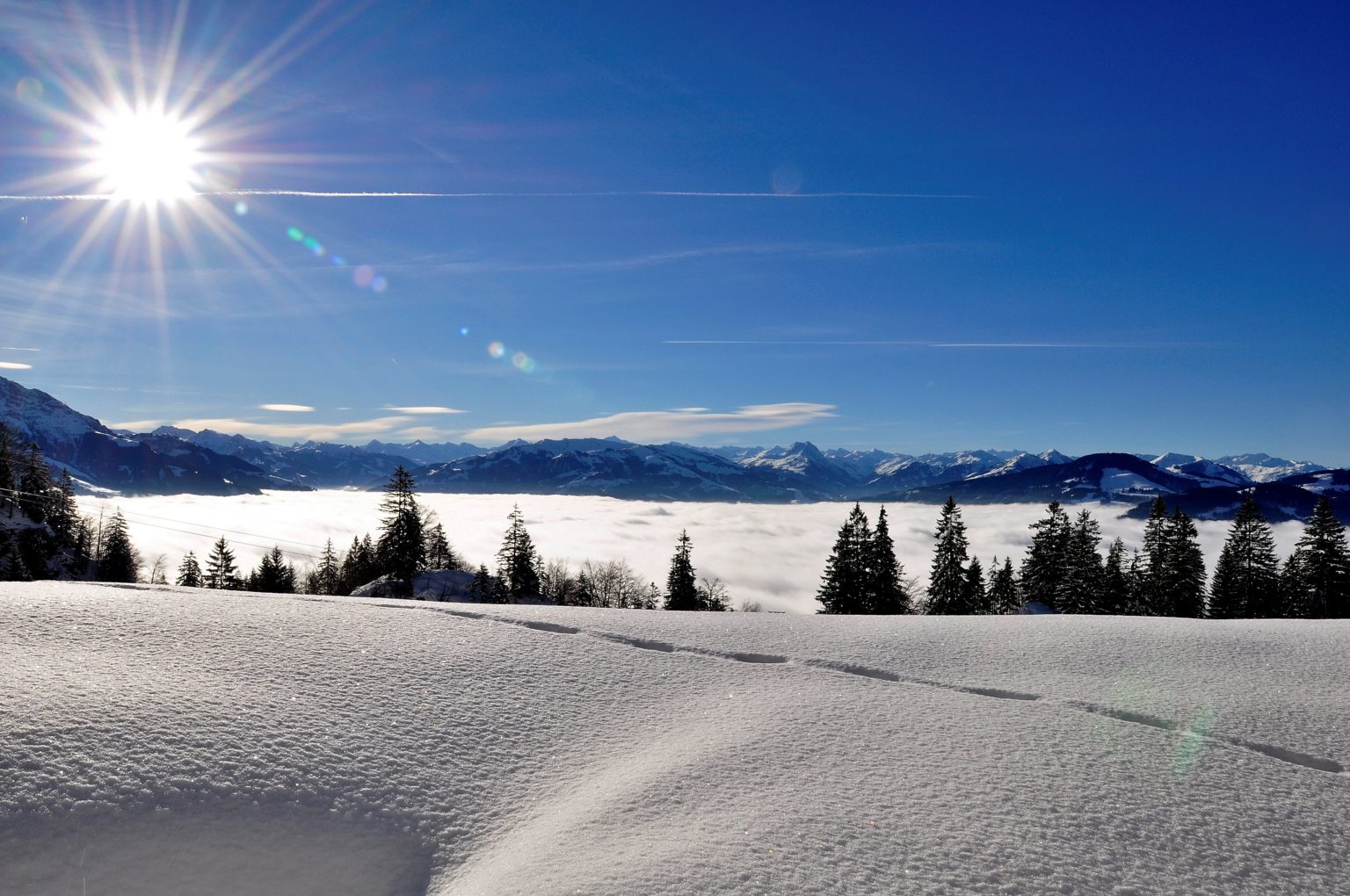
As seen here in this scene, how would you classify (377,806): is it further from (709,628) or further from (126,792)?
(709,628)

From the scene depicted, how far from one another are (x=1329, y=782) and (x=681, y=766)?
5.72m

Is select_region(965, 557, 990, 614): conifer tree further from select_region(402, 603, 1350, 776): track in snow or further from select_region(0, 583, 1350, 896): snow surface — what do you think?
select_region(402, 603, 1350, 776): track in snow

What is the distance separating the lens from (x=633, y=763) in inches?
238

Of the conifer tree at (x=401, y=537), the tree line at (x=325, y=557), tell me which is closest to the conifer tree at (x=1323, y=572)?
the tree line at (x=325, y=557)

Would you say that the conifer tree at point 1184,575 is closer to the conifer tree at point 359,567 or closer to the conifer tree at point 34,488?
the conifer tree at point 359,567

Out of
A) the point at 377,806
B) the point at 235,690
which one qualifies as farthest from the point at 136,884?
the point at 235,690

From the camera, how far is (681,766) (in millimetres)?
5910

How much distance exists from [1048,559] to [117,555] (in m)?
85.2

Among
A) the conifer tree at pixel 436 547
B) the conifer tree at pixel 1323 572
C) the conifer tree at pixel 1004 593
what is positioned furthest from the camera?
the conifer tree at pixel 436 547

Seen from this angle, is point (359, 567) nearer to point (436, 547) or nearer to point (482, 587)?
point (436, 547)

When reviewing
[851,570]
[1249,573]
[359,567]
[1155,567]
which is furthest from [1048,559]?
[359,567]

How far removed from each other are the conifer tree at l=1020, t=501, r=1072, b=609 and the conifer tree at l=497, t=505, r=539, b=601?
4208 cm

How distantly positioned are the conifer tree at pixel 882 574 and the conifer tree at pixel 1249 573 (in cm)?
2378

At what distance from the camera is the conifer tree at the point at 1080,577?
42.3 meters
